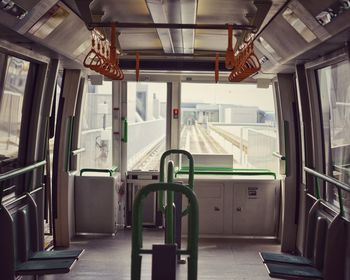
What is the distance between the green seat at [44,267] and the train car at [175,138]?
2 cm

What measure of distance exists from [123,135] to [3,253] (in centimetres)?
325

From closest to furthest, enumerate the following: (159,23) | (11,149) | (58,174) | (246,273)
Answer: (159,23), (11,149), (246,273), (58,174)

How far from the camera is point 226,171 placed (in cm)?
680

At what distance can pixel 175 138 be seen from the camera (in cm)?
693

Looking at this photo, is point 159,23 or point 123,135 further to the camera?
point 123,135

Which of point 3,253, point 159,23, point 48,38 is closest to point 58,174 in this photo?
point 3,253

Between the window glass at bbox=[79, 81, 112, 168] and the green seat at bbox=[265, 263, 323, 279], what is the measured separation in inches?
141

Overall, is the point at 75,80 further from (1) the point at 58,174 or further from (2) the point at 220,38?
(2) the point at 220,38

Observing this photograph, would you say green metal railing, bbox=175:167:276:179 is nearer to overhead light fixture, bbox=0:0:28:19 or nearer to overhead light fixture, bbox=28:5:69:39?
overhead light fixture, bbox=28:5:69:39

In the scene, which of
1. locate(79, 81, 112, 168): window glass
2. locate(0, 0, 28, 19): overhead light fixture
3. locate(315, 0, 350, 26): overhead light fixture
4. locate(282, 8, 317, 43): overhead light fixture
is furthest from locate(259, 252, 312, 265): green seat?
locate(79, 81, 112, 168): window glass

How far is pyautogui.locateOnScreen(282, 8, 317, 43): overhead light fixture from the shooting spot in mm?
3396

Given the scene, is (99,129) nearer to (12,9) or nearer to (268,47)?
(268,47)

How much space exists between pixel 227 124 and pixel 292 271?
11.2 ft

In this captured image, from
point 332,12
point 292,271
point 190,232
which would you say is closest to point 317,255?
point 292,271
